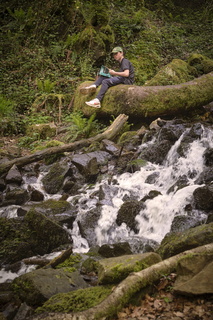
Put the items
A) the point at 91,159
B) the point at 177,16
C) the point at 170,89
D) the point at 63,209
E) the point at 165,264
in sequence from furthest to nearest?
the point at 177,16 → the point at 170,89 → the point at 91,159 → the point at 63,209 → the point at 165,264

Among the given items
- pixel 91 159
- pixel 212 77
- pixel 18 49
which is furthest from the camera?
pixel 18 49

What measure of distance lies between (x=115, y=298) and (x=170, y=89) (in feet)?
Answer: 27.1

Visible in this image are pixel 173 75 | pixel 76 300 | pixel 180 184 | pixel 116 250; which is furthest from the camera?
pixel 173 75

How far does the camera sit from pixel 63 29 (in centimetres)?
1405

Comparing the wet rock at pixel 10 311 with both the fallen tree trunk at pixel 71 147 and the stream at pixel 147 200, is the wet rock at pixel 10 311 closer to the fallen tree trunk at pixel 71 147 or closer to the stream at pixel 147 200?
the stream at pixel 147 200

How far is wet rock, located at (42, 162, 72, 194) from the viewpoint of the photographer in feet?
24.6

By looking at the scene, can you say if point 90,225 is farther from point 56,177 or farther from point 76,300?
point 76,300

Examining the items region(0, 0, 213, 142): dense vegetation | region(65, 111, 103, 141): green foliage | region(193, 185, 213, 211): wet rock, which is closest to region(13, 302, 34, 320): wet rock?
region(193, 185, 213, 211): wet rock

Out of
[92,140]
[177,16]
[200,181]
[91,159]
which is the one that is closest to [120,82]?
[92,140]

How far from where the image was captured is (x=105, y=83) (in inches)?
378

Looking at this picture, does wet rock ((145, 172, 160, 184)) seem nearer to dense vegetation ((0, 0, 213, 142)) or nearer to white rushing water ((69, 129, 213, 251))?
white rushing water ((69, 129, 213, 251))

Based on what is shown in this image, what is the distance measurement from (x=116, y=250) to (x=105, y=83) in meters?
6.41

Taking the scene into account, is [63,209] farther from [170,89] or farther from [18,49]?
[18,49]

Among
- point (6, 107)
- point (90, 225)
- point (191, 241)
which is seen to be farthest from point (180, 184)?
point (6, 107)
